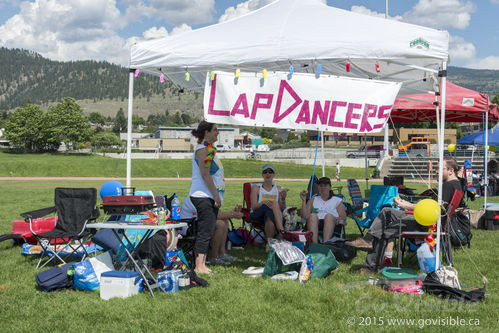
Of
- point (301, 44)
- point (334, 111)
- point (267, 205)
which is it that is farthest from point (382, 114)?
point (267, 205)

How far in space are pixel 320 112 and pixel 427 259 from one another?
69.4 inches

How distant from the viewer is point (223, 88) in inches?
179

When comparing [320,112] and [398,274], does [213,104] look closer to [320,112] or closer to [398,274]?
[320,112]

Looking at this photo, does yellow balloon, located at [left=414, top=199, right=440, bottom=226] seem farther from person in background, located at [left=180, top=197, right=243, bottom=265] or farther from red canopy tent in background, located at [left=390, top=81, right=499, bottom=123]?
red canopy tent in background, located at [left=390, top=81, right=499, bottom=123]

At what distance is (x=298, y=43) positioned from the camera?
14.6 ft

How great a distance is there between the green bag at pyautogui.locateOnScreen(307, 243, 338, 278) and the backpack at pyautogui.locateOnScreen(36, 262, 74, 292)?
2.38 metres

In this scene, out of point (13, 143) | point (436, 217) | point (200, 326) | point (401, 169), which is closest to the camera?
point (200, 326)

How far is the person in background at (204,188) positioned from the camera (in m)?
4.46

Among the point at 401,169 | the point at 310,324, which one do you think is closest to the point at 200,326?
the point at 310,324

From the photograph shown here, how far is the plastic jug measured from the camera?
4246 mm

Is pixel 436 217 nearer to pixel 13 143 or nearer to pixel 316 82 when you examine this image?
pixel 316 82

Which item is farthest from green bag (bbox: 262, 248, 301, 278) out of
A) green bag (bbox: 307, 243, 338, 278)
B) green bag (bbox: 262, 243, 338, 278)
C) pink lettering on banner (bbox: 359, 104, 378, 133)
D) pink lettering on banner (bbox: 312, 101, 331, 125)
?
pink lettering on banner (bbox: 359, 104, 378, 133)

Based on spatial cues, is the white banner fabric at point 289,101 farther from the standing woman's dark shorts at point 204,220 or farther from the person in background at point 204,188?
the standing woman's dark shorts at point 204,220

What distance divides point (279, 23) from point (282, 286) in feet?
8.82
